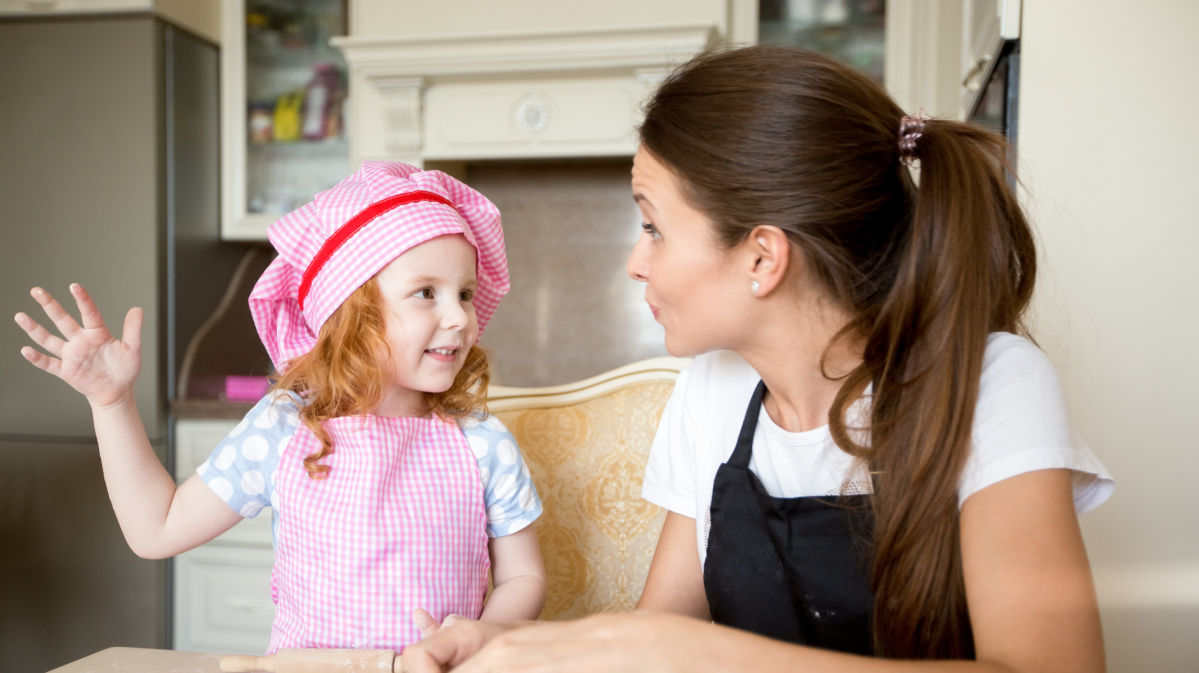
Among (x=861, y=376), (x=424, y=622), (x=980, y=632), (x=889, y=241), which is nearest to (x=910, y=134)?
(x=889, y=241)

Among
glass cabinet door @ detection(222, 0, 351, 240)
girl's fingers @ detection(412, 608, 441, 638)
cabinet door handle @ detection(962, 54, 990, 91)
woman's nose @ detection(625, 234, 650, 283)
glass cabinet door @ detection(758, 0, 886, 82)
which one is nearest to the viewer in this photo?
girl's fingers @ detection(412, 608, 441, 638)

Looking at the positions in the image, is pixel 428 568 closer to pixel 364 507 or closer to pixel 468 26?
pixel 364 507

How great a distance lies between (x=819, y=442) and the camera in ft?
2.92

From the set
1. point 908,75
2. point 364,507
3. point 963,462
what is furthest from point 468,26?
point 963,462

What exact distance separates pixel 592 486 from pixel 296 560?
1.49 ft

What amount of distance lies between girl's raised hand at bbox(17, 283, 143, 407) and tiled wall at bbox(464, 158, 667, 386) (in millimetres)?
1713

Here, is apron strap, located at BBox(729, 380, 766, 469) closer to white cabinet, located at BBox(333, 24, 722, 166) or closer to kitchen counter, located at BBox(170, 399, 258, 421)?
white cabinet, located at BBox(333, 24, 722, 166)

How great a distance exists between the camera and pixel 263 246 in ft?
8.54

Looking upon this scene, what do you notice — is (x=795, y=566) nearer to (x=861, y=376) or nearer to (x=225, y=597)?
(x=861, y=376)

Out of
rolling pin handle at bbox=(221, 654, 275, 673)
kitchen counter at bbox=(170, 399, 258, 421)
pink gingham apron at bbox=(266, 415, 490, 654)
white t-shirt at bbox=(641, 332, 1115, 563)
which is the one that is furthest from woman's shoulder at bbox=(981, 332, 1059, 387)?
kitchen counter at bbox=(170, 399, 258, 421)

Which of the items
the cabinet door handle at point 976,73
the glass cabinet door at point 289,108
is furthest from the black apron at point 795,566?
the glass cabinet door at point 289,108

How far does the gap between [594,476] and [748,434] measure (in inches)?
14.3

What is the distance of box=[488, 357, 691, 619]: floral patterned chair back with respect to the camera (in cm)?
121

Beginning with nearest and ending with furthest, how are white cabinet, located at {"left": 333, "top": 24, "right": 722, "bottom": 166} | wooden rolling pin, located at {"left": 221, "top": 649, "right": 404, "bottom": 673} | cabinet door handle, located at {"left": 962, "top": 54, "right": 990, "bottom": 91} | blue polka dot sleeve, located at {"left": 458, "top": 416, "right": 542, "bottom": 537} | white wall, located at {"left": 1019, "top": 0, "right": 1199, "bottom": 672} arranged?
A: wooden rolling pin, located at {"left": 221, "top": 649, "right": 404, "bottom": 673} → blue polka dot sleeve, located at {"left": 458, "top": 416, "right": 542, "bottom": 537} → white wall, located at {"left": 1019, "top": 0, "right": 1199, "bottom": 672} → cabinet door handle, located at {"left": 962, "top": 54, "right": 990, "bottom": 91} → white cabinet, located at {"left": 333, "top": 24, "right": 722, "bottom": 166}
